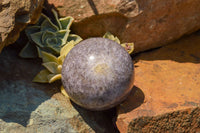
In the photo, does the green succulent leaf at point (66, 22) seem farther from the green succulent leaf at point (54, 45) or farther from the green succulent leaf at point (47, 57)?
the green succulent leaf at point (47, 57)

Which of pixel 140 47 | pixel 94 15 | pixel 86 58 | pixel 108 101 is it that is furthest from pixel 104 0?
pixel 108 101

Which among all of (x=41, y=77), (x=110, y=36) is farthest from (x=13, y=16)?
(x=110, y=36)

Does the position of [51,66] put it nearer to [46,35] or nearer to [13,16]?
[46,35]

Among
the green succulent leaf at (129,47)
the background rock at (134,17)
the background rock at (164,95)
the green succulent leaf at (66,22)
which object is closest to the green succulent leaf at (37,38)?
the green succulent leaf at (66,22)

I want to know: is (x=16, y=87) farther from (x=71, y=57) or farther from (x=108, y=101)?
(x=108, y=101)

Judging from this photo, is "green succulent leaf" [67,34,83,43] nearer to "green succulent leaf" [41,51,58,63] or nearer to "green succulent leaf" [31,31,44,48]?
"green succulent leaf" [31,31,44,48]

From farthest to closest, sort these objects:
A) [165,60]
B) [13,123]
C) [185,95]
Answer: [165,60], [185,95], [13,123]

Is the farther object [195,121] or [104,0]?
[104,0]
